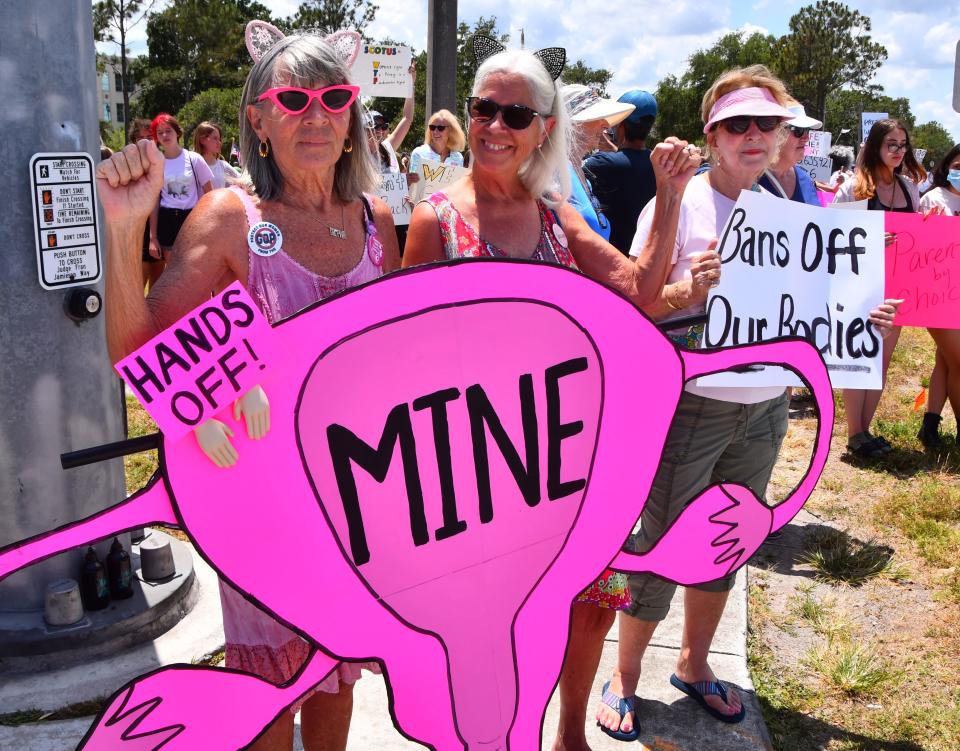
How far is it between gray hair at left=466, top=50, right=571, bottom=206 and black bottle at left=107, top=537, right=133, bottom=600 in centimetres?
203

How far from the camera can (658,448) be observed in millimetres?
1792

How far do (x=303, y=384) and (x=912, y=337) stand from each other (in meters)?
9.30

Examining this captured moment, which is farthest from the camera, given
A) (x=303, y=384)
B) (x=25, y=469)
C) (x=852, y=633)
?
(x=852, y=633)

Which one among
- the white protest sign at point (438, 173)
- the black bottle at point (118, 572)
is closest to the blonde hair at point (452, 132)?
the white protest sign at point (438, 173)

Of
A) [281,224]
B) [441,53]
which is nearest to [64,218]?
[281,224]

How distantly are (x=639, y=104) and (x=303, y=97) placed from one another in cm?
A: 290

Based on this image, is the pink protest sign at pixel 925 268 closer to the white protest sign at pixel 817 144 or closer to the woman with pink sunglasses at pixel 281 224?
the woman with pink sunglasses at pixel 281 224

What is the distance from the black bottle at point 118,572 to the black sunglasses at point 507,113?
6.82 feet

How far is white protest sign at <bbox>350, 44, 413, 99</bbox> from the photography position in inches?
288

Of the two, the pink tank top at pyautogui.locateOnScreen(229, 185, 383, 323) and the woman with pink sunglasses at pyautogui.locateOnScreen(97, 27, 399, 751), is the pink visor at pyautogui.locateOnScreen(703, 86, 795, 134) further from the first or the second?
the pink tank top at pyautogui.locateOnScreen(229, 185, 383, 323)

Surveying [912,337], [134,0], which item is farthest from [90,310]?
[134,0]

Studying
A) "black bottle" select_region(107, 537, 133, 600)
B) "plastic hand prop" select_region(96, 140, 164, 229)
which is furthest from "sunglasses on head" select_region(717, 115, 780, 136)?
"black bottle" select_region(107, 537, 133, 600)

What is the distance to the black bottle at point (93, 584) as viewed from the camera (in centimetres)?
300

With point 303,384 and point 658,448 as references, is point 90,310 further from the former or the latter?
point 658,448
